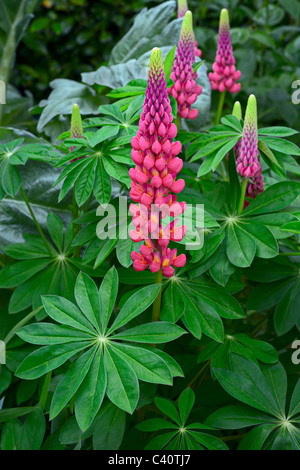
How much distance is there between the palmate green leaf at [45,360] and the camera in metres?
0.99

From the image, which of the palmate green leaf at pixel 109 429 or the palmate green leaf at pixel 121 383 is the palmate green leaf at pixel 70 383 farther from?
the palmate green leaf at pixel 109 429

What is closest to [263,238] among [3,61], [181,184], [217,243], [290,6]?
[217,243]

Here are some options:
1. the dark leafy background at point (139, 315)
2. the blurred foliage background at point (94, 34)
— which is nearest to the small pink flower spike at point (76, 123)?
the dark leafy background at point (139, 315)

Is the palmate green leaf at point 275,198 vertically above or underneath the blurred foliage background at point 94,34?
underneath

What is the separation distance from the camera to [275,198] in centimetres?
120

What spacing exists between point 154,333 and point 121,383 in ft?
0.42

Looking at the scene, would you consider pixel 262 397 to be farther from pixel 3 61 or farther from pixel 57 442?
pixel 3 61

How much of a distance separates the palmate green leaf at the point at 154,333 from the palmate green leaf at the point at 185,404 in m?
0.18

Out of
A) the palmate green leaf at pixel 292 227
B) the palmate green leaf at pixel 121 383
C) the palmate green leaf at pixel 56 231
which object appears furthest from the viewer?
the palmate green leaf at pixel 56 231

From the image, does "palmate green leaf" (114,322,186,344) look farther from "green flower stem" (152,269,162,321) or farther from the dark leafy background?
"green flower stem" (152,269,162,321)

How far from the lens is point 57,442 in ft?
3.78

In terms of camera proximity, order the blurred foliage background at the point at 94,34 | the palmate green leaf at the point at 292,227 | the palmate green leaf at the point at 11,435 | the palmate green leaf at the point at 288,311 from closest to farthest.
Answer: the palmate green leaf at the point at 292,227, the palmate green leaf at the point at 11,435, the palmate green leaf at the point at 288,311, the blurred foliage background at the point at 94,34

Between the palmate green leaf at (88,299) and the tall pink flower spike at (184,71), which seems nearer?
the palmate green leaf at (88,299)

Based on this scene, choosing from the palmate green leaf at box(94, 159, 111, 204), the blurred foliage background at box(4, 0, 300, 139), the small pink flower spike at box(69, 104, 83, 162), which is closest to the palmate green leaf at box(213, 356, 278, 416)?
the palmate green leaf at box(94, 159, 111, 204)
